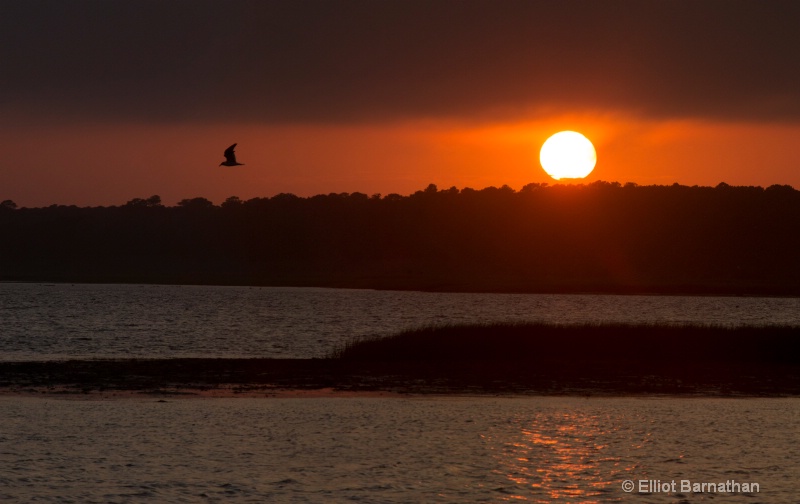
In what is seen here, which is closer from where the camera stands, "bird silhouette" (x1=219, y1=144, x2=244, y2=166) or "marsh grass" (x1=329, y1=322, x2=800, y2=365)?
"bird silhouette" (x1=219, y1=144, x2=244, y2=166)

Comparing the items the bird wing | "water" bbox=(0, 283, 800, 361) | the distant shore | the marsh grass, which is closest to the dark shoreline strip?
the distant shore

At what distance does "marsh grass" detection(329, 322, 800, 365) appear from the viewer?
144 ft

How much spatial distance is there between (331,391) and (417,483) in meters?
13.1

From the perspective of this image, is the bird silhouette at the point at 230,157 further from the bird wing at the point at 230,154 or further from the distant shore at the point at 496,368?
the distant shore at the point at 496,368

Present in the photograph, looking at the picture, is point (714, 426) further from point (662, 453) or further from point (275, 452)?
point (275, 452)

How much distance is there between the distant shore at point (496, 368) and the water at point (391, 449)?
8.57 ft

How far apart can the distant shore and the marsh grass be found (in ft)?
0.15

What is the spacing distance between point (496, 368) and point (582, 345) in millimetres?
7832

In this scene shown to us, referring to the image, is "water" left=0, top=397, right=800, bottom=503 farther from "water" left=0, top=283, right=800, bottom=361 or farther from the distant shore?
"water" left=0, top=283, right=800, bottom=361

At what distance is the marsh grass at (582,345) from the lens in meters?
43.8

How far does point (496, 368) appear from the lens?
39.8 meters

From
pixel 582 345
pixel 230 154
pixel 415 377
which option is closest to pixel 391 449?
pixel 415 377

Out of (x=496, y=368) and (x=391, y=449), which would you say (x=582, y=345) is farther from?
(x=391, y=449)

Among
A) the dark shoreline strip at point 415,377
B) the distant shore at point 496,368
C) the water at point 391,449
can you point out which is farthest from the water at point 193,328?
the water at point 391,449
